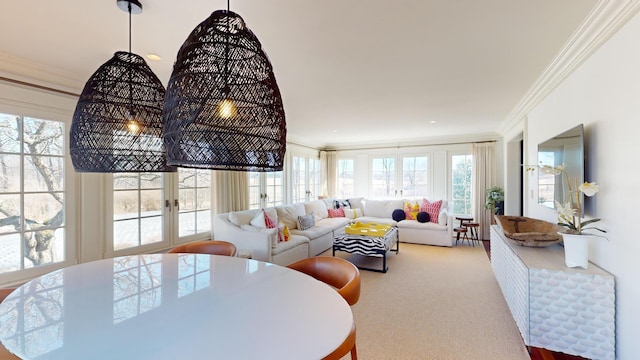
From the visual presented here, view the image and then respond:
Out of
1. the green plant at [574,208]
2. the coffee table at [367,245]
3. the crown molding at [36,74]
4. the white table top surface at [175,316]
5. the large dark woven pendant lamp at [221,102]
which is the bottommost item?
the coffee table at [367,245]

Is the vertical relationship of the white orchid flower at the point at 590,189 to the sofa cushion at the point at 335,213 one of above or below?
above

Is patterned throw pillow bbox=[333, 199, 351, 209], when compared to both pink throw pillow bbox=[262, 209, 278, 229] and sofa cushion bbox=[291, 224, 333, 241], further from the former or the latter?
pink throw pillow bbox=[262, 209, 278, 229]

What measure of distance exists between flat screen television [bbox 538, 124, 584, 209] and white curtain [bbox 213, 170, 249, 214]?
3854 mm

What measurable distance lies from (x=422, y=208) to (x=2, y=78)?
249 inches

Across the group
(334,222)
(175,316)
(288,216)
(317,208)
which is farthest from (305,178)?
(175,316)

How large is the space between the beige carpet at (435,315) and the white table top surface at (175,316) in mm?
1245

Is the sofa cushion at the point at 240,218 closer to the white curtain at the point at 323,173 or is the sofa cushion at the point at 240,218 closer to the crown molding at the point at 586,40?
the white curtain at the point at 323,173

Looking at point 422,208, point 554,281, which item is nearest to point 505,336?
point 554,281

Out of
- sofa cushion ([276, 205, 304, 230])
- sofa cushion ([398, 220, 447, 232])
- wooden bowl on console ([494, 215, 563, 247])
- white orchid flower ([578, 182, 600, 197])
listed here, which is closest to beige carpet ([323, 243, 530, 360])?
wooden bowl on console ([494, 215, 563, 247])

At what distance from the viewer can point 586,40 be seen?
1992 mm

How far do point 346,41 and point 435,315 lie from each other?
2599 mm

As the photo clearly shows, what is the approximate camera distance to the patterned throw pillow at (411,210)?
6090 millimetres

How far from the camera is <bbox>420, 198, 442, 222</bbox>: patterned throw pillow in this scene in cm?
582

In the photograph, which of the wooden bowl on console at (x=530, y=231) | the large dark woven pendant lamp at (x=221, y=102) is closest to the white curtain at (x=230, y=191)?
the large dark woven pendant lamp at (x=221, y=102)
